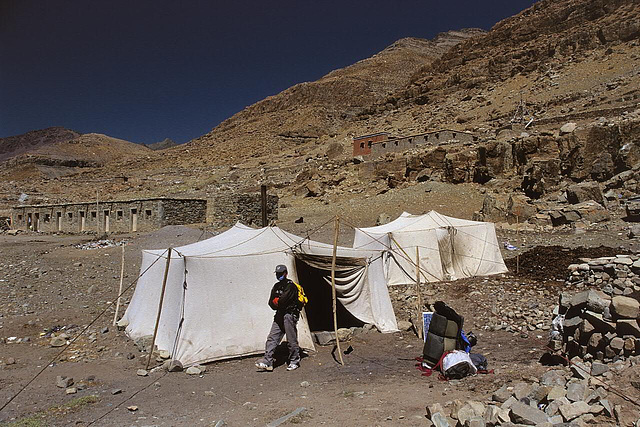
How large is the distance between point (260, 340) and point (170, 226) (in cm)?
1652

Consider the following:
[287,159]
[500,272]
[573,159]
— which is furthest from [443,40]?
[500,272]

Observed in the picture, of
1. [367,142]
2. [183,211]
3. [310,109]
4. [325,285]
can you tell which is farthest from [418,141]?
[310,109]

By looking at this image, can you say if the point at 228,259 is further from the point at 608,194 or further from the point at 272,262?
the point at 608,194

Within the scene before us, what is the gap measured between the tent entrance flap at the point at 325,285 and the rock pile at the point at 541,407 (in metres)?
3.87

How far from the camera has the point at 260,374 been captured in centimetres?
656

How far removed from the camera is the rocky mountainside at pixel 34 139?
125 meters

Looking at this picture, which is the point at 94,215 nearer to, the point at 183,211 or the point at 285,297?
the point at 183,211

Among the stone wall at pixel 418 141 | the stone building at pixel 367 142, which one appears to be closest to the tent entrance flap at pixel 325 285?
the stone wall at pixel 418 141

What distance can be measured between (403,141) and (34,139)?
5274 inches

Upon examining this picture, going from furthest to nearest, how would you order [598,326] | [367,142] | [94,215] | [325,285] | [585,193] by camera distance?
1. [367,142]
2. [94,215]
3. [585,193]
4. [325,285]
5. [598,326]

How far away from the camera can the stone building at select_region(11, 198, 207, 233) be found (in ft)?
77.4

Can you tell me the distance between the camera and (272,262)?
7.98 m

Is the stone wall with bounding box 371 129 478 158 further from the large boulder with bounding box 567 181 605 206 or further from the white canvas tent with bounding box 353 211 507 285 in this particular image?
the white canvas tent with bounding box 353 211 507 285

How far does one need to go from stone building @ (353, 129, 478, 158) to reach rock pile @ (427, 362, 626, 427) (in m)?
28.4
